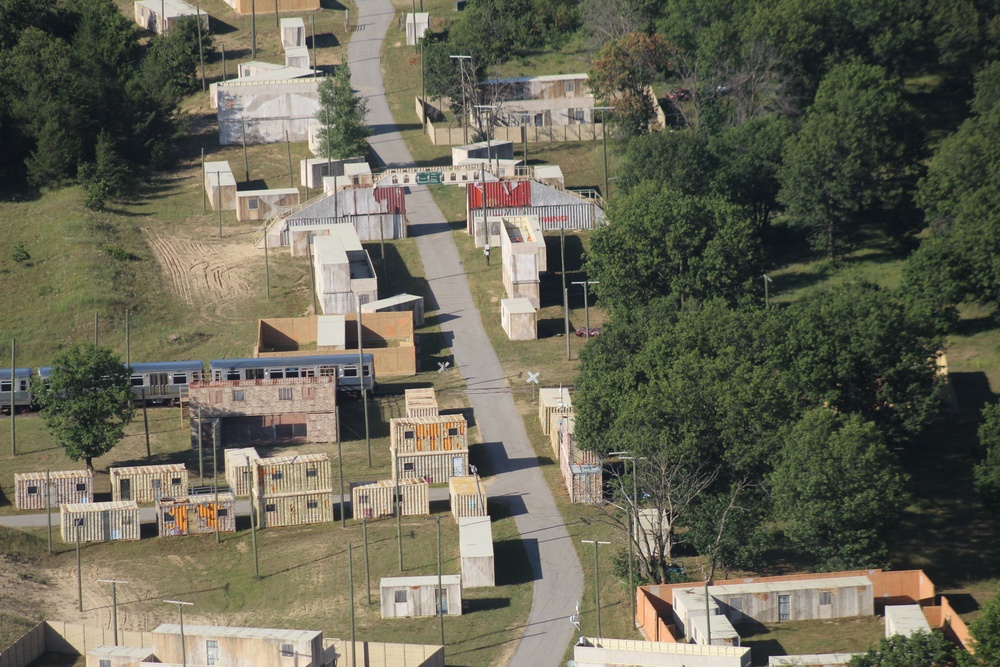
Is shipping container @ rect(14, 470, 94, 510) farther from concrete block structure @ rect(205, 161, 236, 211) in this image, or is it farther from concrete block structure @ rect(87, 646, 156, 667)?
concrete block structure @ rect(205, 161, 236, 211)

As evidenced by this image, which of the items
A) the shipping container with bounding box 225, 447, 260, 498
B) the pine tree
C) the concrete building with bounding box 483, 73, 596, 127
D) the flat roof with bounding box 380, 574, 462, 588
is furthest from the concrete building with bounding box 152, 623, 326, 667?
the concrete building with bounding box 483, 73, 596, 127

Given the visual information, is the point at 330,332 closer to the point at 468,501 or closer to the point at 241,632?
the point at 468,501

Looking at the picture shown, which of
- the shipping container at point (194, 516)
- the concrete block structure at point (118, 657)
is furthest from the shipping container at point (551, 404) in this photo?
the concrete block structure at point (118, 657)

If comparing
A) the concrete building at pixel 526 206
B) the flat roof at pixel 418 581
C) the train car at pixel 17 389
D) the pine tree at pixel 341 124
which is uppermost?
the pine tree at pixel 341 124

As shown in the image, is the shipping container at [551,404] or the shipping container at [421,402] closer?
the shipping container at [551,404]

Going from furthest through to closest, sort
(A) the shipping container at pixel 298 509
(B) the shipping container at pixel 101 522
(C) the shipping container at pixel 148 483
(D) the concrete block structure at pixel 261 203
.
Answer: (D) the concrete block structure at pixel 261 203, (C) the shipping container at pixel 148 483, (A) the shipping container at pixel 298 509, (B) the shipping container at pixel 101 522

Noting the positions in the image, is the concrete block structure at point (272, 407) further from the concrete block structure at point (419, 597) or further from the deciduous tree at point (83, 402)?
the concrete block structure at point (419, 597)

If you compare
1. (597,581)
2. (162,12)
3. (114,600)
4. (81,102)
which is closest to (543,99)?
(81,102)

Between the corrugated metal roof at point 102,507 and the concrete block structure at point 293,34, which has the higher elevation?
the concrete block structure at point 293,34
